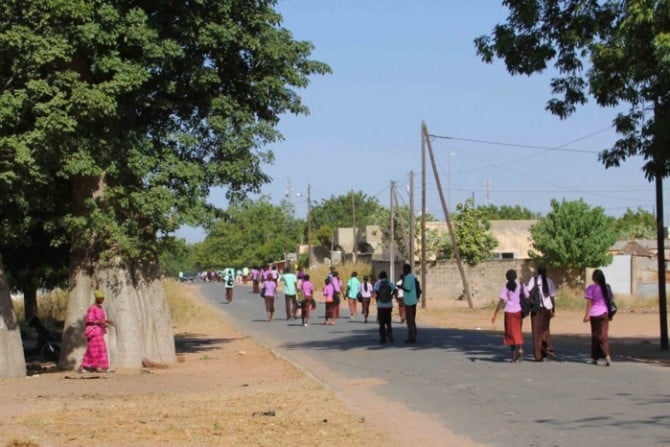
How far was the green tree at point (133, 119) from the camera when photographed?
15031 mm

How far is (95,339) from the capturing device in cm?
1664

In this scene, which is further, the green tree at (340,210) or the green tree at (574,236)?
the green tree at (340,210)

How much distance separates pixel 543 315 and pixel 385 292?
5.99 meters

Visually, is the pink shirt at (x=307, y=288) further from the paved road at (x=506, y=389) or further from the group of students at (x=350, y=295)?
the paved road at (x=506, y=389)

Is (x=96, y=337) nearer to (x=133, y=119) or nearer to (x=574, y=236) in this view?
(x=133, y=119)

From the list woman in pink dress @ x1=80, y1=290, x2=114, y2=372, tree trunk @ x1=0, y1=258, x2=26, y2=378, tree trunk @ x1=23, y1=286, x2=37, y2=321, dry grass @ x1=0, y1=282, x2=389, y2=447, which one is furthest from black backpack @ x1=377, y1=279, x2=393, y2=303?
tree trunk @ x1=23, y1=286, x2=37, y2=321

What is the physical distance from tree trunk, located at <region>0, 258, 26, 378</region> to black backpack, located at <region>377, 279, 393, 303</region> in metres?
8.45

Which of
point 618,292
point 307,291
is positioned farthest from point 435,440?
point 618,292

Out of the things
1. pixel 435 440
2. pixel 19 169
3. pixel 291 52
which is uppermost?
pixel 291 52

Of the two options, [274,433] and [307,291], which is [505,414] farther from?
[307,291]

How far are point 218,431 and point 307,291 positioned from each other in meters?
19.1

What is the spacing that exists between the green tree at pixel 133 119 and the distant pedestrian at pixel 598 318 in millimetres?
6391

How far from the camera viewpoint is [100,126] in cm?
1664

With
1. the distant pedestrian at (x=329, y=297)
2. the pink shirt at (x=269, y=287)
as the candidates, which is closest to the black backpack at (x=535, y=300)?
the distant pedestrian at (x=329, y=297)
